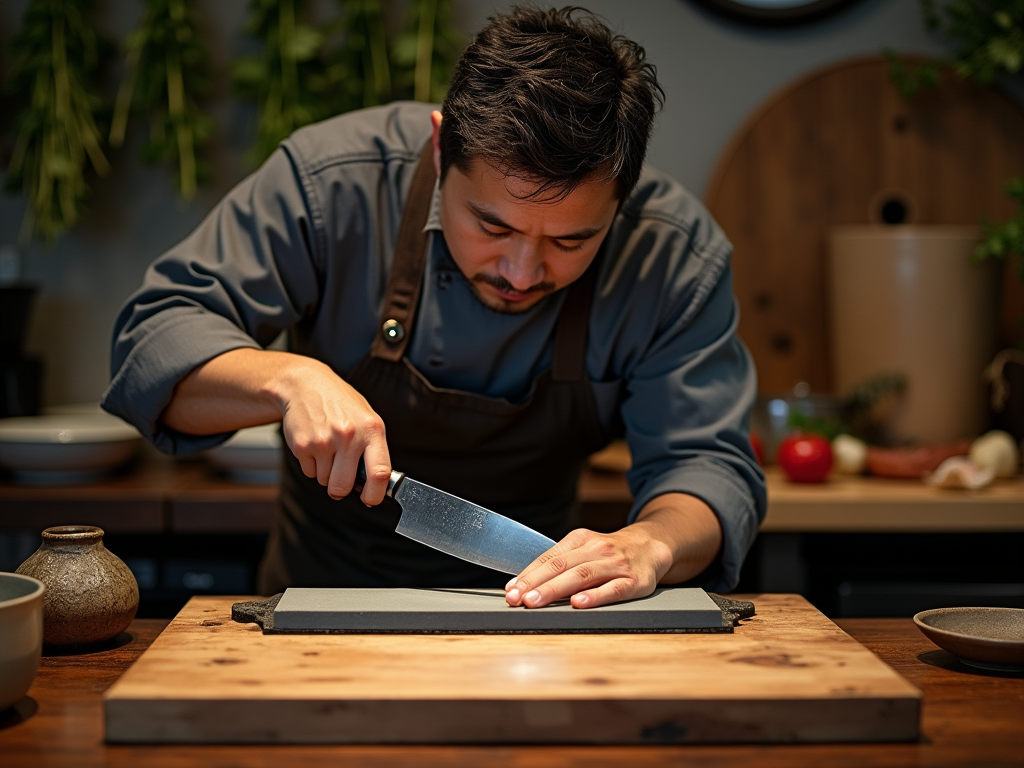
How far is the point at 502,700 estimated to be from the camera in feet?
3.09

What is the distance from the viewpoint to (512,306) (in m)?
1.48

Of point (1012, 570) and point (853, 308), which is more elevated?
point (853, 308)

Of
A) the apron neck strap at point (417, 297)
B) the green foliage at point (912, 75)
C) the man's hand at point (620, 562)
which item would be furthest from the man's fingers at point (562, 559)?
the green foliage at point (912, 75)

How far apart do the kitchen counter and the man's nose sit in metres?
0.90

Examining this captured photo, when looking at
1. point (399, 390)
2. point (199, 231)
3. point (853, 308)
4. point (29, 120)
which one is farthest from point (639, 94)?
point (29, 120)

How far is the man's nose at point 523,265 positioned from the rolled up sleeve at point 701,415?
0.95 feet

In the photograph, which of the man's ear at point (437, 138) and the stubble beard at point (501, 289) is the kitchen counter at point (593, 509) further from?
the man's ear at point (437, 138)

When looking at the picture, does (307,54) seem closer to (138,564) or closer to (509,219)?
(138,564)

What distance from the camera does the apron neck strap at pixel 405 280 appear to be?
1.57 m

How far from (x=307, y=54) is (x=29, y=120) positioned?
0.68 meters

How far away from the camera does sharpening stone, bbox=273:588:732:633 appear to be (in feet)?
3.78

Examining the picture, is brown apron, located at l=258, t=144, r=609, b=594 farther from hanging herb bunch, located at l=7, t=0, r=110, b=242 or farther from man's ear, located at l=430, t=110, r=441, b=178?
hanging herb bunch, located at l=7, t=0, r=110, b=242

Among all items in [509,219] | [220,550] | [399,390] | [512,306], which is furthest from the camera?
[220,550]

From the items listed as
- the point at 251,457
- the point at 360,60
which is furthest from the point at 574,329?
the point at 360,60
